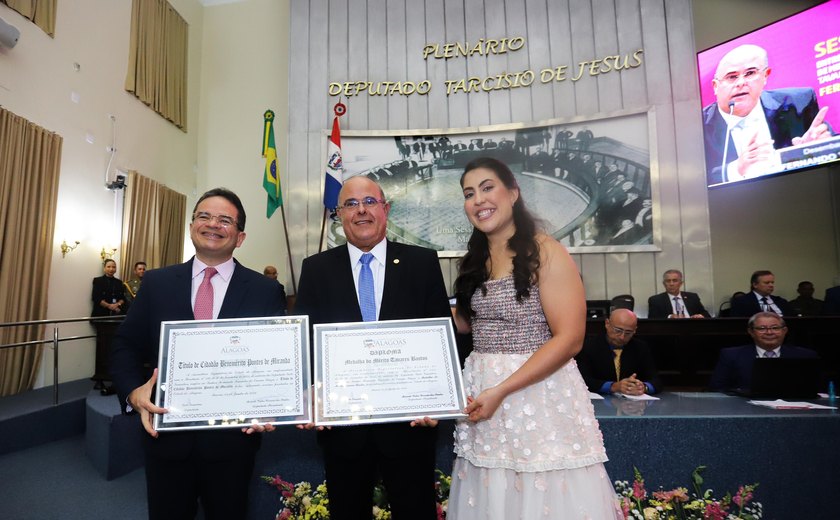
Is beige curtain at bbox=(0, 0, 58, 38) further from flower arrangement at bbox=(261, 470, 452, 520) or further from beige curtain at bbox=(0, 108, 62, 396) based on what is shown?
flower arrangement at bbox=(261, 470, 452, 520)

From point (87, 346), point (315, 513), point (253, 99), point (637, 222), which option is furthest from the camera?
point (253, 99)

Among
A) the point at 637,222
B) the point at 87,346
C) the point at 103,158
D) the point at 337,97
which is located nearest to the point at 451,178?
the point at 337,97

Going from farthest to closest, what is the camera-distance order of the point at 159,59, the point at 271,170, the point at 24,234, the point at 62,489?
the point at 159,59 < the point at 271,170 < the point at 24,234 < the point at 62,489

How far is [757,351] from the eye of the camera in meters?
3.15

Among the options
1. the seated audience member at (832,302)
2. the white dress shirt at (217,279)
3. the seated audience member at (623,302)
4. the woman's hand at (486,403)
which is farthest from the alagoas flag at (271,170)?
the seated audience member at (832,302)

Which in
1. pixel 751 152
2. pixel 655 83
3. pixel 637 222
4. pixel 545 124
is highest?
pixel 655 83

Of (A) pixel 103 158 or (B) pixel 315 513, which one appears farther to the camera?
(A) pixel 103 158

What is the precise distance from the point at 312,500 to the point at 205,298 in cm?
99

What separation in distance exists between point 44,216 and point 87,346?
1.75 m

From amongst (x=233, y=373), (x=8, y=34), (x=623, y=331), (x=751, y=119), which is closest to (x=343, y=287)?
(x=233, y=373)

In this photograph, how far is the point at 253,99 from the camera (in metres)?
8.46

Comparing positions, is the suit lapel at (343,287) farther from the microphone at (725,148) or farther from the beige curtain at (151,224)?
the beige curtain at (151,224)

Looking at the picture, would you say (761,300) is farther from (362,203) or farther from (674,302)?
(362,203)

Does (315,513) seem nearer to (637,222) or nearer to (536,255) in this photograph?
(536,255)
